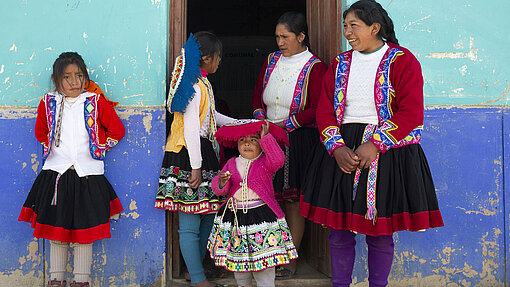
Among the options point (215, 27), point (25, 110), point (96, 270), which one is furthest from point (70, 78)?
point (215, 27)

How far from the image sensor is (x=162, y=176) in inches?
136

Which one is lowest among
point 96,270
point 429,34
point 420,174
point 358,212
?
point 96,270

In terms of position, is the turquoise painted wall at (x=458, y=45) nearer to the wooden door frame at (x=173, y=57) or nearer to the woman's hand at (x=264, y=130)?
the woman's hand at (x=264, y=130)

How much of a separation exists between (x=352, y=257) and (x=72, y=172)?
Answer: 1.82 m

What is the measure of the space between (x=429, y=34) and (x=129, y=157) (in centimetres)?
222

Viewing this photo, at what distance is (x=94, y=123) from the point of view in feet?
11.1

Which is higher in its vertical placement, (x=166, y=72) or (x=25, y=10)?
(x=25, y=10)

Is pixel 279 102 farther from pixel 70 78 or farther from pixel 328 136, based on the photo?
pixel 70 78

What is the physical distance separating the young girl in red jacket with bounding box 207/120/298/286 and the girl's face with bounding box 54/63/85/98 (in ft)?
3.17

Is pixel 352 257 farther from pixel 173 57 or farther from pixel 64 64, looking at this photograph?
pixel 64 64

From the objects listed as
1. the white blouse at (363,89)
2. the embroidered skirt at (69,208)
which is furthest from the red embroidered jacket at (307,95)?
the embroidered skirt at (69,208)

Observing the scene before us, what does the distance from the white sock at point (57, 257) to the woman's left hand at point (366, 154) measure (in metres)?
1.96

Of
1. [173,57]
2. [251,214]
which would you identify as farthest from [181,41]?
[251,214]

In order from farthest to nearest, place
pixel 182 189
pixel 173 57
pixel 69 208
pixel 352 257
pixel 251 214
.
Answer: pixel 173 57, pixel 182 189, pixel 69 208, pixel 251 214, pixel 352 257
